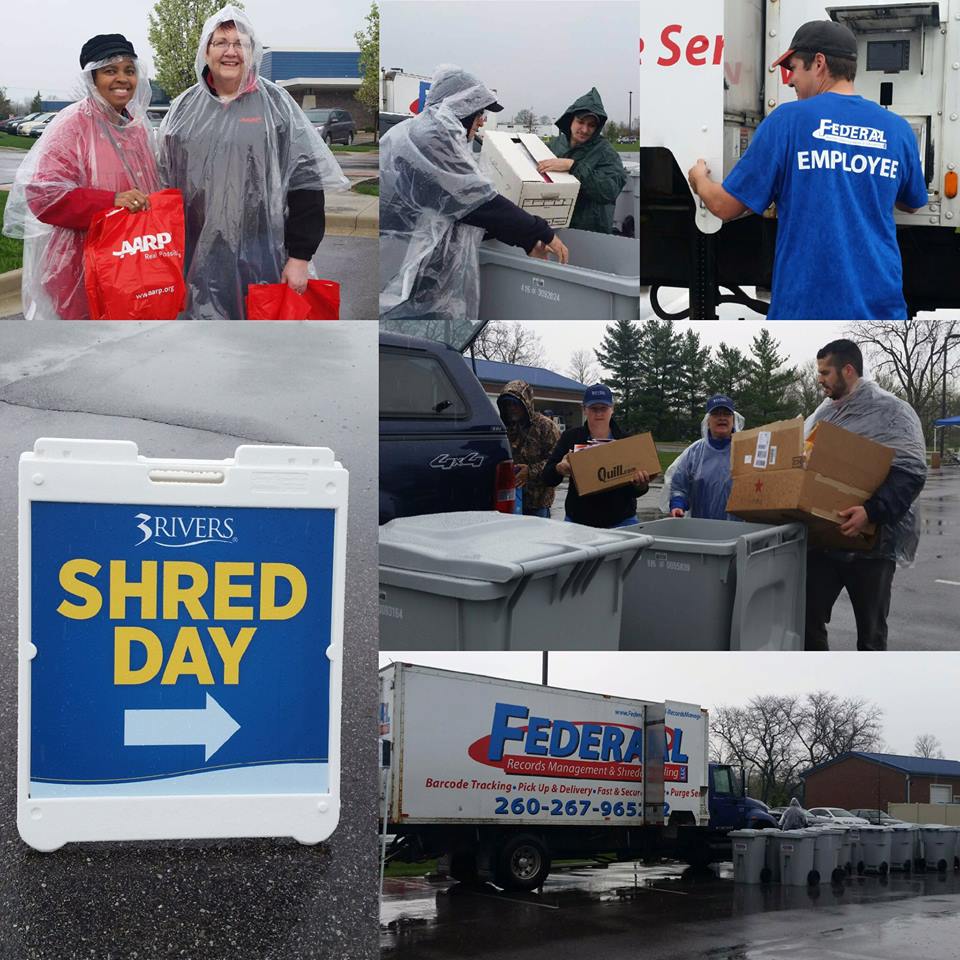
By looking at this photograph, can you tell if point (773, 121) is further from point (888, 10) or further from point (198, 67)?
point (198, 67)

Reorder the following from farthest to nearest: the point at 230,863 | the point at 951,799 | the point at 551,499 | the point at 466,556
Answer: the point at 951,799 < the point at 551,499 < the point at 466,556 < the point at 230,863

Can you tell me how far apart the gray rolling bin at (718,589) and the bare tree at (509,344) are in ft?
2.88

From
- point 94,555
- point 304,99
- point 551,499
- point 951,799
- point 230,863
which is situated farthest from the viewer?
point 951,799

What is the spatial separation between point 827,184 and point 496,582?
2.10m

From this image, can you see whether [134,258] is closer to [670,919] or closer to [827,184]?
[827,184]

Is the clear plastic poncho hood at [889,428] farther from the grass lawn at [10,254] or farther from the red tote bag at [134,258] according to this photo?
the grass lawn at [10,254]

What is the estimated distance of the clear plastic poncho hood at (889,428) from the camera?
5.23m

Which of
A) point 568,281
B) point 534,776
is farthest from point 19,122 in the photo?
point 534,776

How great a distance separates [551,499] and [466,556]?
34.9 inches

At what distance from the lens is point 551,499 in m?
5.42

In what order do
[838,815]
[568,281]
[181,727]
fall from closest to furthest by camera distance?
[181,727] → [568,281] → [838,815]

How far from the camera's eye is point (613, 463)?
17.5ft

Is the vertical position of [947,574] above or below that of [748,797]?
above

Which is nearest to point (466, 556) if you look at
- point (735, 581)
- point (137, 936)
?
point (735, 581)
